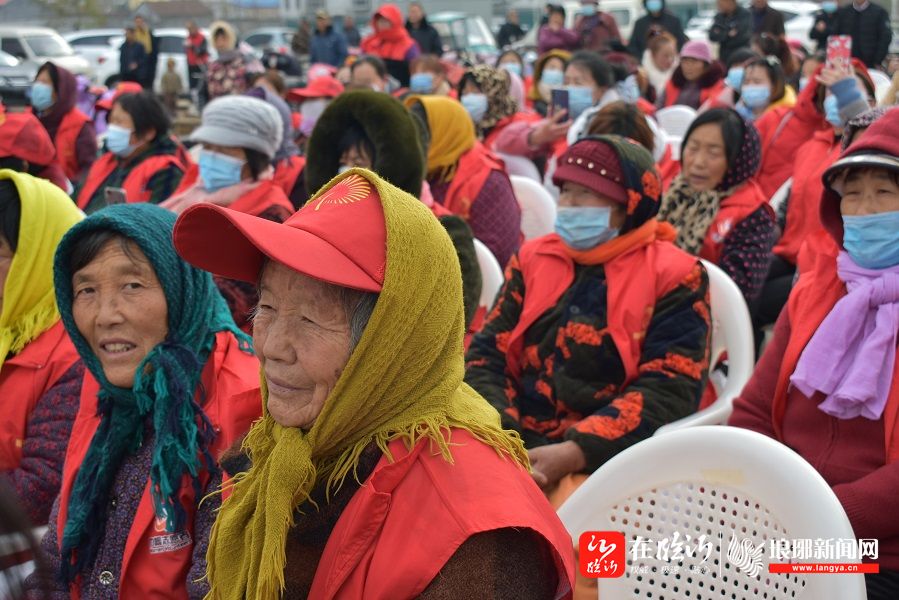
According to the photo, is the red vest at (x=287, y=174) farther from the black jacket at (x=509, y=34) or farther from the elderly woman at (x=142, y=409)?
the black jacket at (x=509, y=34)

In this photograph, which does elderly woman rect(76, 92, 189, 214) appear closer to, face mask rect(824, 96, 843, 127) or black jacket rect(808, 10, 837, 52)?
face mask rect(824, 96, 843, 127)

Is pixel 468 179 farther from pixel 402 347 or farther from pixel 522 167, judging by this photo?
pixel 402 347

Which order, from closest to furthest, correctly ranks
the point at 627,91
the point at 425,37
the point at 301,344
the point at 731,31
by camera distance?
the point at 301,344 → the point at 627,91 → the point at 731,31 → the point at 425,37

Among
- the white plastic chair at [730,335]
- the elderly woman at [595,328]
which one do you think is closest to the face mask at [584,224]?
the elderly woman at [595,328]

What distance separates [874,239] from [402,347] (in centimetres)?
162

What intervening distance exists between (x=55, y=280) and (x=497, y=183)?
286 centimetres

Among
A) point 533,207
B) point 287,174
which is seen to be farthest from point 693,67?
point 287,174

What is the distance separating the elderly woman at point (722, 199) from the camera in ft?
14.2

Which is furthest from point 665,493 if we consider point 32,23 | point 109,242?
point 32,23

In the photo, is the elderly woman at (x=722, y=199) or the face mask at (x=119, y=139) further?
the face mask at (x=119, y=139)

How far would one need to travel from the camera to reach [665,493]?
215cm

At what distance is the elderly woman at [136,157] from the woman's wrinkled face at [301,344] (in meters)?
4.47

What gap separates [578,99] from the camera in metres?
7.24

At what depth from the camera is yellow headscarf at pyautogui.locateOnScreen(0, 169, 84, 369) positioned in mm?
2904
